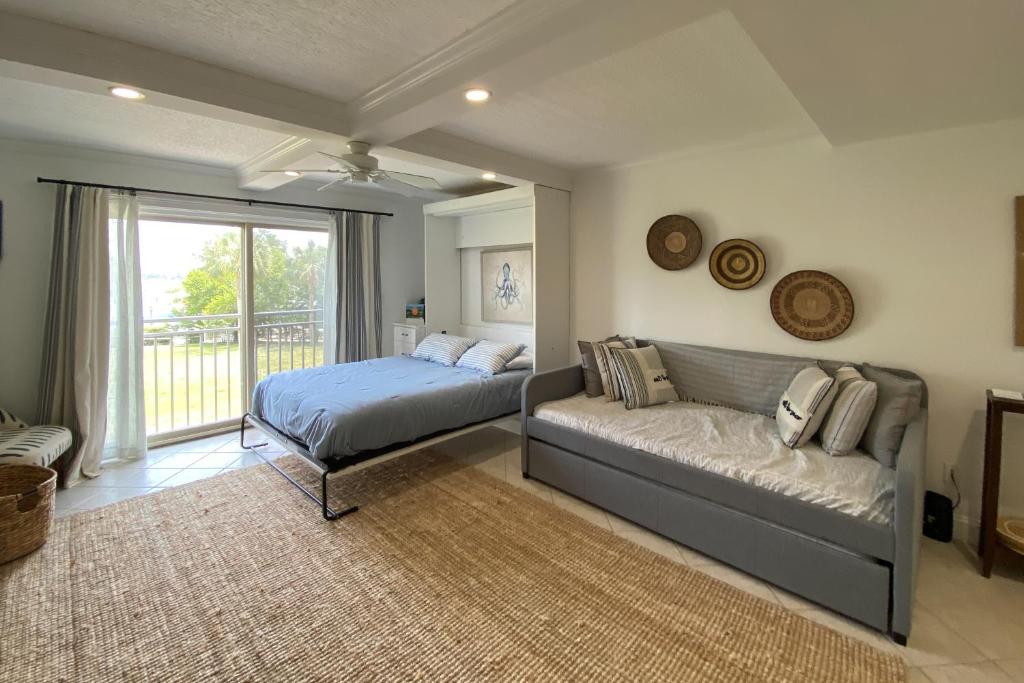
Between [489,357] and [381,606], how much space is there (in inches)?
92.3

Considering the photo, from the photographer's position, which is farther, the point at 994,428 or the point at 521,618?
the point at 994,428

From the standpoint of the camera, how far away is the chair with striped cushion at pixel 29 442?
8.84 feet

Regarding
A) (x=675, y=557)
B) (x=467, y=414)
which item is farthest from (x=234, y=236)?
(x=675, y=557)

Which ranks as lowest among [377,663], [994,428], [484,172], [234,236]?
[377,663]

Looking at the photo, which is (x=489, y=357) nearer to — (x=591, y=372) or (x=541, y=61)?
(x=591, y=372)

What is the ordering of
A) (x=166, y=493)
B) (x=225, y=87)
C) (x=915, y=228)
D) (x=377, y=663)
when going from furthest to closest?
(x=166, y=493) < (x=915, y=228) < (x=225, y=87) < (x=377, y=663)

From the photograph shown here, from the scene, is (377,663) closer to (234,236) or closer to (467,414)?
(467,414)

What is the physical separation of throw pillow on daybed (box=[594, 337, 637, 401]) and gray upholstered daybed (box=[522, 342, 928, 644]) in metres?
0.12

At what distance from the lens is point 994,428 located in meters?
2.13

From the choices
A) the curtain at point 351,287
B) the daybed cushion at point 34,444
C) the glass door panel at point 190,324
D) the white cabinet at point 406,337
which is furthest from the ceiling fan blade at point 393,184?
the daybed cushion at point 34,444

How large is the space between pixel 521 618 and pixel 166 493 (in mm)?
2630

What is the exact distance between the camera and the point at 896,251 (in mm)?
Result: 2631

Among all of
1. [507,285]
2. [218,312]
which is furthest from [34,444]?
[507,285]

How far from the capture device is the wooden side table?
2.12 meters
